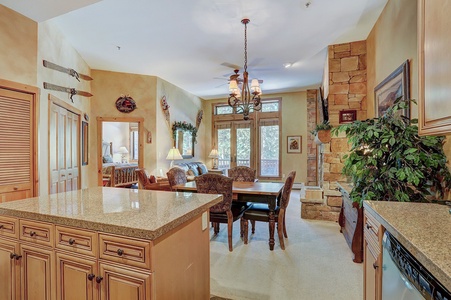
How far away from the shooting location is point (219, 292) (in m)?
2.18

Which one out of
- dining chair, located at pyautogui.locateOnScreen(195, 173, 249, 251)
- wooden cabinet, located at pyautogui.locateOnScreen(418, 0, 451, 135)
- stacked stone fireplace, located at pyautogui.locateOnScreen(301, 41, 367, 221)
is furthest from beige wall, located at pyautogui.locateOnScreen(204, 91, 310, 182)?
wooden cabinet, located at pyautogui.locateOnScreen(418, 0, 451, 135)

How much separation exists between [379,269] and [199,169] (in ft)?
20.1

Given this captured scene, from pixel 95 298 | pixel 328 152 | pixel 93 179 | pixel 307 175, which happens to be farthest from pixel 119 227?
pixel 307 175

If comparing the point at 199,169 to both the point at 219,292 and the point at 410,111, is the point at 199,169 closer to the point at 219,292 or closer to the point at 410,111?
the point at 219,292

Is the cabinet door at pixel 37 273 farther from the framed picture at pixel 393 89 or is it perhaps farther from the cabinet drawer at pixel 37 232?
the framed picture at pixel 393 89

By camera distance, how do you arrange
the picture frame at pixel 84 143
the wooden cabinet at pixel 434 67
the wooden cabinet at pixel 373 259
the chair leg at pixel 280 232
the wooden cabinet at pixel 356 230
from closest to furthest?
the wooden cabinet at pixel 434 67, the wooden cabinet at pixel 373 259, the wooden cabinet at pixel 356 230, the chair leg at pixel 280 232, the picture frame at pixel 84 143

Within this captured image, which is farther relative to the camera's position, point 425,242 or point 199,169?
point 199,169

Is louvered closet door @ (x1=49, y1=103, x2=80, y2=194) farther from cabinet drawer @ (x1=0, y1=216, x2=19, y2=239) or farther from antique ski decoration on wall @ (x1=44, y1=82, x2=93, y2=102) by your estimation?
cabinet drawer @ (x1=0, y1=216, x2=19, y2=239)

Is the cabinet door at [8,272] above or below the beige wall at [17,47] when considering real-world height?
below

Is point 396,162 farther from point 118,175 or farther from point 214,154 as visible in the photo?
point 118,175

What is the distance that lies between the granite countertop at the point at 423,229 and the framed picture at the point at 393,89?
4.94 feet

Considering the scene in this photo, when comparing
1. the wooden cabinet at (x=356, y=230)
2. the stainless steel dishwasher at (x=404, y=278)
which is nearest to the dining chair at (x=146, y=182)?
the wooden cabinet at (x=356, y=230)

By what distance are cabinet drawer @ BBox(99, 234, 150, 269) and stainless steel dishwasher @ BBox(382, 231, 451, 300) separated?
3.67ft

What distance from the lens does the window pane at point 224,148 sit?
8.66 metres
